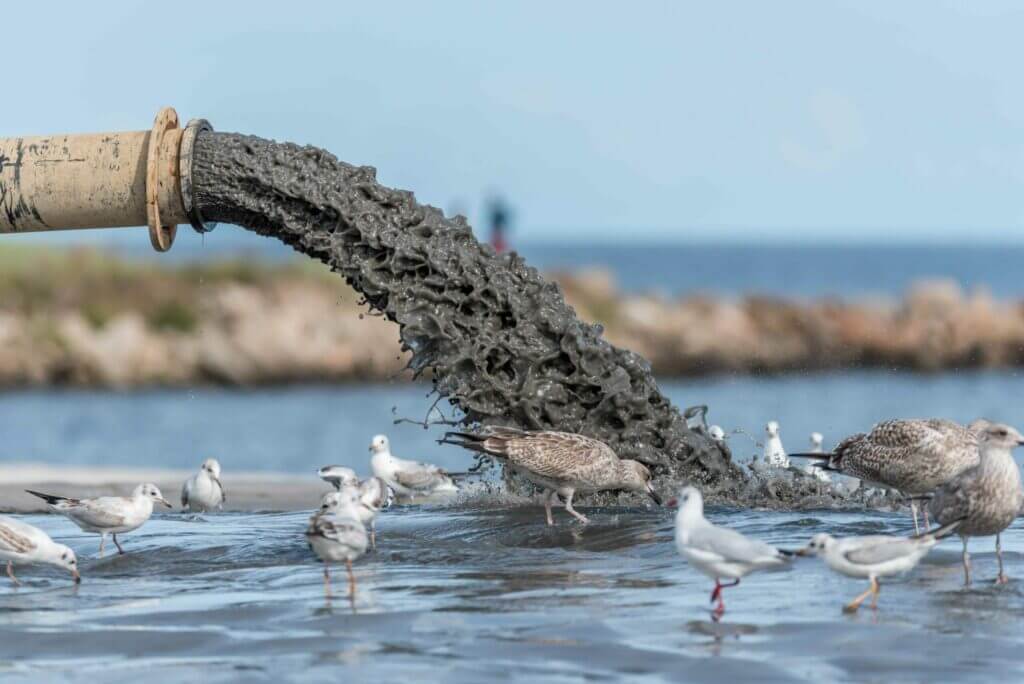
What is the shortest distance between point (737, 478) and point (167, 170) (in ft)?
15.2

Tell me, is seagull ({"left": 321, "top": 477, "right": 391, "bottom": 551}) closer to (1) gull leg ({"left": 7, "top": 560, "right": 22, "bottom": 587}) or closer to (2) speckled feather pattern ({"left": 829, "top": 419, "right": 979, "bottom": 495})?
(1) gull leg ({"left": 7, "top": 560, "right": 22, "bottom": 587})

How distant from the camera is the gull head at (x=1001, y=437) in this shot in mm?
9422

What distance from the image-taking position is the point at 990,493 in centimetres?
936

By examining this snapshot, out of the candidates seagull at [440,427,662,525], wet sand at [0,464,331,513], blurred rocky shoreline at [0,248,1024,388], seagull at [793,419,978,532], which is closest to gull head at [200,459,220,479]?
wet sand at [0,464,331,513]

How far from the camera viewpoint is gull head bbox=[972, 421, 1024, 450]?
9422 mm

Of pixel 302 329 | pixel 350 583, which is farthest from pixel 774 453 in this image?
pixel 302 329

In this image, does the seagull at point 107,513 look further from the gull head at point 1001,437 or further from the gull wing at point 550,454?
the gull head at point 1001,437

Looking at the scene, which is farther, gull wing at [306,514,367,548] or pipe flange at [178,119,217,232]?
pipe flange at [178,119,217,232]

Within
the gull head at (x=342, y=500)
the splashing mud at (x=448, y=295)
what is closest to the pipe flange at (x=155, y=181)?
the splashing mud at (x=448, y=295)

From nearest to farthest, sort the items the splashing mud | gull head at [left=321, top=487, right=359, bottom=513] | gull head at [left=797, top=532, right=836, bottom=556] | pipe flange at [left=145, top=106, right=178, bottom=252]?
gull head at [left=797, top=532, right=836, bottom=556] → gull head at [left=321, top=487, right=359, bottom=513] → pipe flange at [left=145, top=106, right=178, bottom=252] → the splashing mud

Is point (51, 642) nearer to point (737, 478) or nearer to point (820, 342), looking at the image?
point (737, 478)

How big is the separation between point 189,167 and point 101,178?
24.6 inches

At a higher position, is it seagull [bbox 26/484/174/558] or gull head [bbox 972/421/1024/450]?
gull head [bbox 972/421/1024/450]

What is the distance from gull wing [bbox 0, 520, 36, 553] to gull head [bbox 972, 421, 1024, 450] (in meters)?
5.32
